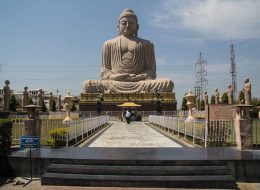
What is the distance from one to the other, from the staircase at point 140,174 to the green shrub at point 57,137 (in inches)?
120

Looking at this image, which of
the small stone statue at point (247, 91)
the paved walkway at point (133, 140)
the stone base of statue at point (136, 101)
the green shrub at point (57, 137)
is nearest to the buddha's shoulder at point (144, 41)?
the stone base of statue at point (136, 101)

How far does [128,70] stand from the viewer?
137 feet

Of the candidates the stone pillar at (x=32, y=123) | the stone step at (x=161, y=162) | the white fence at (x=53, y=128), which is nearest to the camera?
the stone step at (x=161, y=162)

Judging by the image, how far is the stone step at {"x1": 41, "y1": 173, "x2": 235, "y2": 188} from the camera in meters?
7.20

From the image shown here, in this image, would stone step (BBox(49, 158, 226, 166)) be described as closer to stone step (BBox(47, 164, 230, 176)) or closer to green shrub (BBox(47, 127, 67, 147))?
stone step (BBox(47, 164, 230, 176))

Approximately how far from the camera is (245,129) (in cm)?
1013

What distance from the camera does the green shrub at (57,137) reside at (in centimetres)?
1122

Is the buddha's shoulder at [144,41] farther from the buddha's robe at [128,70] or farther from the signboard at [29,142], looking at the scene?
the signboard at [29,142]

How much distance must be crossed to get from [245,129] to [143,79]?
3184 cm

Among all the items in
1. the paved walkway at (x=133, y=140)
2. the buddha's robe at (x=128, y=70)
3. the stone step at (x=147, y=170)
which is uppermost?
the buddha's robe at (x=128, y=70)

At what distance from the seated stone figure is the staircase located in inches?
1278

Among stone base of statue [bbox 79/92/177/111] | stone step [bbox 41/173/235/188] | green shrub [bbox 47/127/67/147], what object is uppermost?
stone base of statue [bbox 79/92/177/111]

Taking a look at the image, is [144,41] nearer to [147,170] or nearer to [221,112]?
[221,112]

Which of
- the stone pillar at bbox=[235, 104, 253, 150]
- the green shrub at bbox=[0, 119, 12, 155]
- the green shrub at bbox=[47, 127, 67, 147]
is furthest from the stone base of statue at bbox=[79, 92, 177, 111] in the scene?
the green shrub at bbox=[0, 119, 12, 155]
